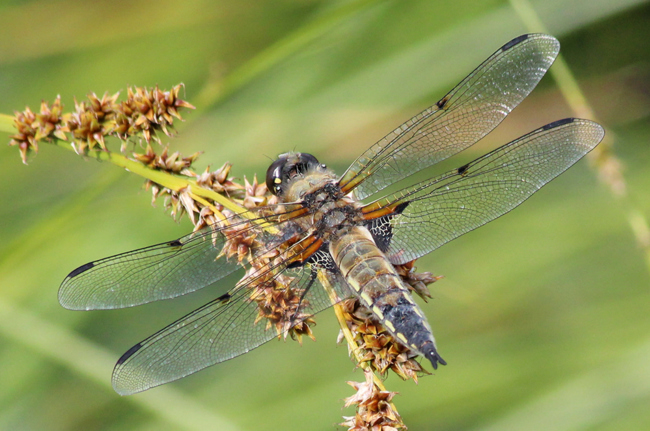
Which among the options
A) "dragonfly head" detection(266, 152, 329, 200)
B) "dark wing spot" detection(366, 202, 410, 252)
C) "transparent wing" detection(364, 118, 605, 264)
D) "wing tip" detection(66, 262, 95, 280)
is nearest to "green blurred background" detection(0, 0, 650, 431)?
"dragonfly head" detection(266, 152, 329, 200)

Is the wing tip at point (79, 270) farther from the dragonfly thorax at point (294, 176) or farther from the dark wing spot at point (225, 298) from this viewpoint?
the dragonfly thorax at point (294, 176)

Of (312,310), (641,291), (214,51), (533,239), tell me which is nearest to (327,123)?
(214,51)

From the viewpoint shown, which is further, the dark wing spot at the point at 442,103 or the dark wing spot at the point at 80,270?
the dark wing spot at the point at 442,103

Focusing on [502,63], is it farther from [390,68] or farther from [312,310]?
[390,68]

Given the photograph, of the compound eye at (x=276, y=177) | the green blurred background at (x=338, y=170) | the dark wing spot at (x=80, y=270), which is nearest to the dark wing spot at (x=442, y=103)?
the compound eye at (x=276, y=177)

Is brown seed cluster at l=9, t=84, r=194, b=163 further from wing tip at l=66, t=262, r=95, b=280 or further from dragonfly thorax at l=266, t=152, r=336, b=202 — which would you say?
dragonfly thorax at l=266, t=152, r=336, b=202

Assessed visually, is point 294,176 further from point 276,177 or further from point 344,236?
point 344,236
